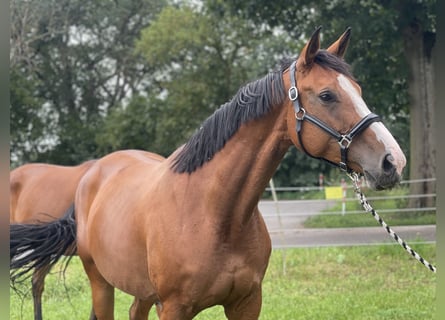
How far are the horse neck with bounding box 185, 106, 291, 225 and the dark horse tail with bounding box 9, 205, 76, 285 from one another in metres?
1.87

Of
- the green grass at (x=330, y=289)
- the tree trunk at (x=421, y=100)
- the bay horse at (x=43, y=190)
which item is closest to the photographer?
the green grass at (x=330, y=289)

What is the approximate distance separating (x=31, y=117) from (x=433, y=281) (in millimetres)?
21161

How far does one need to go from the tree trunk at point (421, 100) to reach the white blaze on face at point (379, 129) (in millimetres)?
8749

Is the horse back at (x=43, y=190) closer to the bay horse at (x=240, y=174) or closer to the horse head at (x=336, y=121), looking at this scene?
the bay horse at (x=240, y=174)

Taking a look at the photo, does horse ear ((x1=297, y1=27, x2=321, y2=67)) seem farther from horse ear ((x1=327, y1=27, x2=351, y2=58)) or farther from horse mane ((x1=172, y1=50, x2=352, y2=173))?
horse ear ((x1=327, y1=27, x2=351, y2=58))

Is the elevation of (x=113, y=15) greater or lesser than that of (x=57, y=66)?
greater

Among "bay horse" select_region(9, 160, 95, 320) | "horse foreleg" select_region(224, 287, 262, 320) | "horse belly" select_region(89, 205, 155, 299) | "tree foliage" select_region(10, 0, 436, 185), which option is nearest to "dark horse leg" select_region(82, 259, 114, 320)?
"horse belly" select_region(89, 205, 155, 299)

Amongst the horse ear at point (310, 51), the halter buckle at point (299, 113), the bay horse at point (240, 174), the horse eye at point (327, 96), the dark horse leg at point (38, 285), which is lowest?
the dark horse leg at point (38, 285)

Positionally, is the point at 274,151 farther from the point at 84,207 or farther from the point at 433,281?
the point at 433,281

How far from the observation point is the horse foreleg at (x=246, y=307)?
116 inches

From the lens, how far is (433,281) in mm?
6297

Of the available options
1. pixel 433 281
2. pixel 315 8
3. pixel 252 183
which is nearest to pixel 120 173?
pixel 252 183

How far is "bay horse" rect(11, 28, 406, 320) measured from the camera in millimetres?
2447

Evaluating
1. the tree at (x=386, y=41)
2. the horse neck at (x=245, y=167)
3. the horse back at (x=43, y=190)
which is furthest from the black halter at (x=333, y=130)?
the tree at (x=386, y=41)
